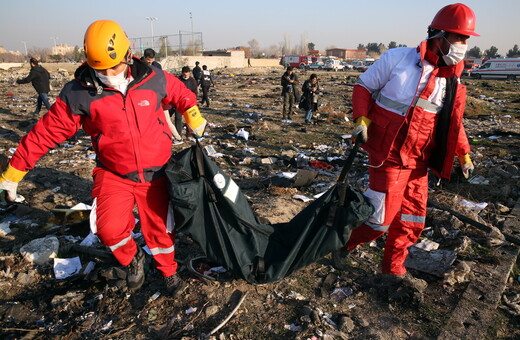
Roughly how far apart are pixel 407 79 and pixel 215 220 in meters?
1.64

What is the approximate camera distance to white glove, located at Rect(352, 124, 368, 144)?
2395 mm

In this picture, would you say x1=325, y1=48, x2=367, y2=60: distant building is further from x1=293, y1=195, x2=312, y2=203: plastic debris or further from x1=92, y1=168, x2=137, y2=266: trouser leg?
x1=92, y1=168, x2=137, y2=266: trouser leg

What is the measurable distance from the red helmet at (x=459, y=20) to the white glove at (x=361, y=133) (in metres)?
0.81

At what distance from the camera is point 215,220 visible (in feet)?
8.05

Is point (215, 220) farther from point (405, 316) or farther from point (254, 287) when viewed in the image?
point (405, 316)

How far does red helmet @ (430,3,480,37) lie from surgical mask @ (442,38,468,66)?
9 cm

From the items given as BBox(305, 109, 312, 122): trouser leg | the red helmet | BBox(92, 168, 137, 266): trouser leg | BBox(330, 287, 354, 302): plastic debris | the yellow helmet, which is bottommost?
BBox(330, 287, 354, 302): plastic debris

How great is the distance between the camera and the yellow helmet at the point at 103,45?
2.14m

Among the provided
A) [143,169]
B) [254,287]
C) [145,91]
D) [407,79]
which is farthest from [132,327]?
[407,79]

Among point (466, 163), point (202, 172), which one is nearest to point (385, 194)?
point (466, 163)

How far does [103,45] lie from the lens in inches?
84.1

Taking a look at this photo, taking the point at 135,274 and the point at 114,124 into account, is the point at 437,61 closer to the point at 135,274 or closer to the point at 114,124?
the point at 114,124

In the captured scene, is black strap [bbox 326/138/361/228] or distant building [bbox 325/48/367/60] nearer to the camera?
black strap [bbox 326/138/361/228]

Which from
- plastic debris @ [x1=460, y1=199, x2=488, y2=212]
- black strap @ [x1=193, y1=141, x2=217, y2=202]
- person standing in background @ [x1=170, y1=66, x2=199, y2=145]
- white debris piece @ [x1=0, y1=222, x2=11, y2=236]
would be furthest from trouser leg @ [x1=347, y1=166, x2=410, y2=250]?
person standing in background @ [x1=170, y1=66, x2=199, y2=145]
